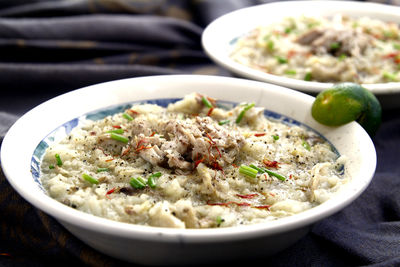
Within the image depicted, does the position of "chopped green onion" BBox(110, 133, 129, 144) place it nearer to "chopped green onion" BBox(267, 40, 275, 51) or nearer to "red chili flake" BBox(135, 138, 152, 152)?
"red chili flake" BBox(135, 138, 152, 152)

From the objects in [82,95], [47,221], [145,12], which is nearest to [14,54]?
[145,12]

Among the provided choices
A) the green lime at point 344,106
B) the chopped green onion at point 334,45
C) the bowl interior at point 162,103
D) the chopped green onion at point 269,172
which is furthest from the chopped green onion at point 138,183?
the chopped green onion at point 334,45

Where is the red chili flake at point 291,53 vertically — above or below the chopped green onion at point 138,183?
below

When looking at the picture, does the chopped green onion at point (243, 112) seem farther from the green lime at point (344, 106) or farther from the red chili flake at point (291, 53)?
the red chili flake at point (291, 53)

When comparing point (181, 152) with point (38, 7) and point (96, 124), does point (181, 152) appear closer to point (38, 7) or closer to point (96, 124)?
point (96, 124)

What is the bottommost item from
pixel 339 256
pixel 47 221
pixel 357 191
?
pixel 339 256

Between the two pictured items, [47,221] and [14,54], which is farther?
[14,54]
